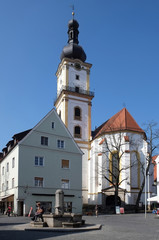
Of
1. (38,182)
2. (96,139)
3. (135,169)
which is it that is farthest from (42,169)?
(135,169)

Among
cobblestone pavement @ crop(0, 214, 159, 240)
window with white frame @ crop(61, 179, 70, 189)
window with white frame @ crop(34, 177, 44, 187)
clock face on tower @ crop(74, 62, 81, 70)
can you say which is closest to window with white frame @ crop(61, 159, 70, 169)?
window with white frame @ crop(61, 179, 70, 189)

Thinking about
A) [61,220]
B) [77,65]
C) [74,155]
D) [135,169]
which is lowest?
[61,220]

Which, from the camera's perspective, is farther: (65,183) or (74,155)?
(74,155)

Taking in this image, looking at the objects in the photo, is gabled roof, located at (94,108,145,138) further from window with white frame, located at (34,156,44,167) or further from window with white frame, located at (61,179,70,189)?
window with white frame, located at (34,156,44,167)

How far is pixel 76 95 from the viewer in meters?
54.6

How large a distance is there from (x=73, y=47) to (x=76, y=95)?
10209 mm

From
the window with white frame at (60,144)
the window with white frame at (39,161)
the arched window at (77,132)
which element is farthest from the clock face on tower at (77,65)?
the window with white frame at (39,161)

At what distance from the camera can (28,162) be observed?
3459cm

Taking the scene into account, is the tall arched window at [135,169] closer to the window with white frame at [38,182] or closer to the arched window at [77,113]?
the arched window at [77,113]

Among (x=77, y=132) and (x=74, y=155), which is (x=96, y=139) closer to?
(x=77, y=132)

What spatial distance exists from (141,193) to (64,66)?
87.5ft

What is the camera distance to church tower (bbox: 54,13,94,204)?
173 feet

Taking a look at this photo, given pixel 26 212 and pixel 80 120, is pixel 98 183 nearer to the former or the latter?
pixel 80 120

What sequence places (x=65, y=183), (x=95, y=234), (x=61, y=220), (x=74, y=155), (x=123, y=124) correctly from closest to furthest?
(x=95, y=234) < (x=61, y=220) < (x=65, y=183) < (x=74, y=155) < (x=123, y=124)
